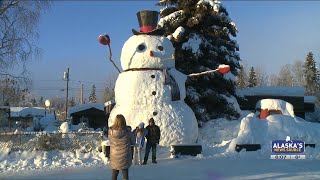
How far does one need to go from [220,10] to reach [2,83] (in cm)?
1244

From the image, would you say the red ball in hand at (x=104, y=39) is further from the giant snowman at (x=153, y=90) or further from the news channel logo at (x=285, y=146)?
the news channel logo at (x=285, y=146)

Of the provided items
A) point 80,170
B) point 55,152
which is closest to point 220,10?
point 55,152

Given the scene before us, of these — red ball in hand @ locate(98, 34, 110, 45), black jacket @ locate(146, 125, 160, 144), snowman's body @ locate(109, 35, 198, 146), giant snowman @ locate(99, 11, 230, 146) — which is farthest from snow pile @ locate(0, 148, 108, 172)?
red ball in hand @ locate(98, 34, 110, 45)

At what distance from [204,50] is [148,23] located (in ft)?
27.9

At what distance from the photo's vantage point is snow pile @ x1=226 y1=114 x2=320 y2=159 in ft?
51.4

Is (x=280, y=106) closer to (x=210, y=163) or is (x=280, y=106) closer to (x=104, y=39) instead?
(x=210, y=163)

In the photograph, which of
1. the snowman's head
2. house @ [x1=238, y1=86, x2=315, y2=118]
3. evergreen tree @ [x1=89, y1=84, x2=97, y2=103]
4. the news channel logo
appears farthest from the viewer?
evergreen tree @ [x1=89, y1=84, x2=97, y2=103]

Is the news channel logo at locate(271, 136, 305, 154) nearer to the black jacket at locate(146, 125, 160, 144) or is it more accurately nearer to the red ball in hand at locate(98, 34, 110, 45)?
the black jacket at locate(146, 125, 160, 144)

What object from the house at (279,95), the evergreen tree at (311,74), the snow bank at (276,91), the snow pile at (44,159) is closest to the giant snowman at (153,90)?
the snow pile at (44,159)

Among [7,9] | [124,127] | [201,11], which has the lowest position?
[124,127]

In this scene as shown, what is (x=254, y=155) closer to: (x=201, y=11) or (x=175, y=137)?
(x=175, y=137)

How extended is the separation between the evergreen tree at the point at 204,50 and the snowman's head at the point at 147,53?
7.38m

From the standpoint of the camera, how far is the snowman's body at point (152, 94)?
14648mm

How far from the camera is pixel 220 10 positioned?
24.0 metres
